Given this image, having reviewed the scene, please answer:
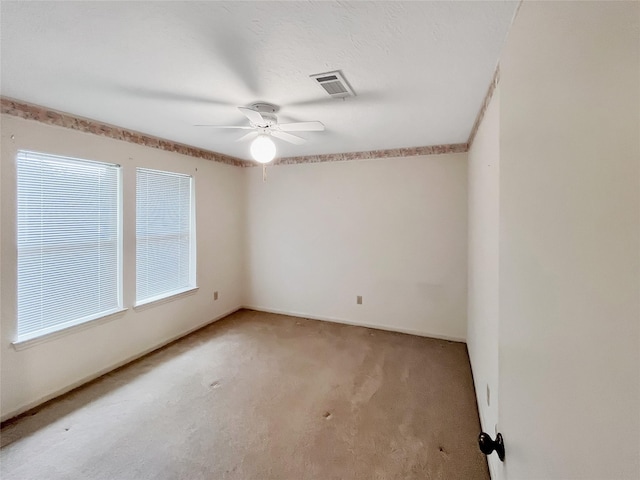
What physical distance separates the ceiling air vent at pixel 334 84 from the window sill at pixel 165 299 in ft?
9.38

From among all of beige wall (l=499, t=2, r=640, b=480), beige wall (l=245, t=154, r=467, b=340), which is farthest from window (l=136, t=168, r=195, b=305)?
beige wall (l=499, t=2, r=640, b=480)

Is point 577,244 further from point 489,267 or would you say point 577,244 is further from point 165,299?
point 165,299

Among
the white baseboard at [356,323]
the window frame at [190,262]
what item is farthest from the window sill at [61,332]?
the white baseboard at [356,323]

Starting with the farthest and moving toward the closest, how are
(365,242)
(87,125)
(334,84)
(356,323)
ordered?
(356,323) → (365,242) → (87,125) → (334,84)

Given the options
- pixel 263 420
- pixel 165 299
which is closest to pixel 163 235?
pixel 165 299

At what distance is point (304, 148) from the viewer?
3709 millimetres

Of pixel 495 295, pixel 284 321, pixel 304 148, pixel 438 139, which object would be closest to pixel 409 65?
pixel 495 295

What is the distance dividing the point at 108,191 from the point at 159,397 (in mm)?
1974

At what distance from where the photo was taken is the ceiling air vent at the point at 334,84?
67.8 inches

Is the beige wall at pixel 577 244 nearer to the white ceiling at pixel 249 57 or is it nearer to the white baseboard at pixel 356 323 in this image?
the white ceiling at pixel 249 57

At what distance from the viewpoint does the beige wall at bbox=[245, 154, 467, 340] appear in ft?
11.8

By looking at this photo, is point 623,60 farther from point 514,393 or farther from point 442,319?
point 442,319

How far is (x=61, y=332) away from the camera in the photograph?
250cm

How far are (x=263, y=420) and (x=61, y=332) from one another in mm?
1882
